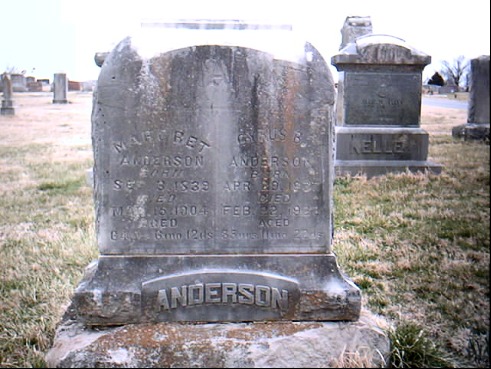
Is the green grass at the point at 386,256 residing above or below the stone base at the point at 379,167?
below

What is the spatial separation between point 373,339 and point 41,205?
500 centimetres

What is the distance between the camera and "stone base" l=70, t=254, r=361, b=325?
3131mm

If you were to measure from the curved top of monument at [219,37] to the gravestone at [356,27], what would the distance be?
7.63 metres

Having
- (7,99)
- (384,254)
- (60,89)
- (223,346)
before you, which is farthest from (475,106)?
(60,89)

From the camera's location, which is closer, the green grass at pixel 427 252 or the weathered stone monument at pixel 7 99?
the green grass at pixel 427 252

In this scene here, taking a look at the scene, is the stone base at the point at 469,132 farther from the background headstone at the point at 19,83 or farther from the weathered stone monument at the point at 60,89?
the background headstone at the point at 19,83

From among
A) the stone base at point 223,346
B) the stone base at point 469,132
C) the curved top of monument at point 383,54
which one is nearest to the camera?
the stone base at point 223,346

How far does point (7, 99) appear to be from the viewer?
21375mm

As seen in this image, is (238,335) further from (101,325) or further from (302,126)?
(302,126)

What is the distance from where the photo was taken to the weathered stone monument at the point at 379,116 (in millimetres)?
8406

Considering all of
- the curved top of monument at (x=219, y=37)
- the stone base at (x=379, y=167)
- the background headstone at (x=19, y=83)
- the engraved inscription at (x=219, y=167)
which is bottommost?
the stone base at (x=379, y=167)

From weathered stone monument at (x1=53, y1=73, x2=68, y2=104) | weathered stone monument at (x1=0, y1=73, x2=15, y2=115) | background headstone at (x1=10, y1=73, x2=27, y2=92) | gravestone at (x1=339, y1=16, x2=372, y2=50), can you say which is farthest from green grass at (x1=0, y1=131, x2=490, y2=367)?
background headstone at (x1=10, y1=73, x2=27, y2=92)

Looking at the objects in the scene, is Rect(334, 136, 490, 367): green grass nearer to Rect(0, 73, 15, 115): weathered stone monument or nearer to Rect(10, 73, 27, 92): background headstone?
Rect(0, 73, 15, 115): weathered stone monument

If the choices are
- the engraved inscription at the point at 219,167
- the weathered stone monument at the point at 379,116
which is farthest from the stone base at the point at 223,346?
the weathered stone monument at the point at 379,116
